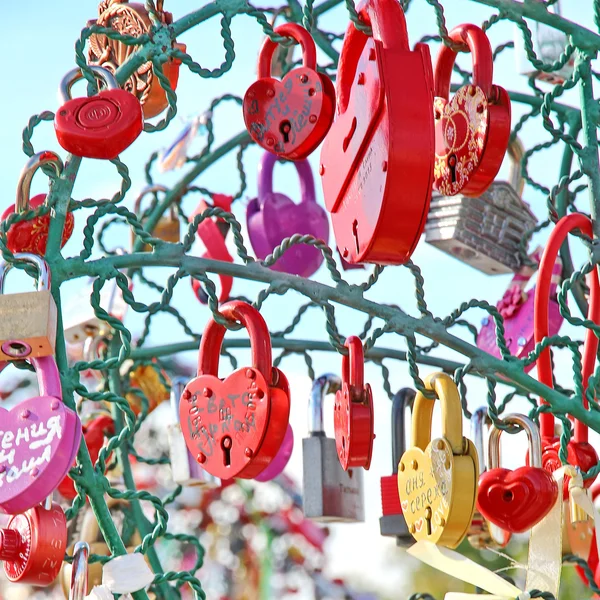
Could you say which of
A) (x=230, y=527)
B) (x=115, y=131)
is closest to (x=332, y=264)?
(x=115, y=131)

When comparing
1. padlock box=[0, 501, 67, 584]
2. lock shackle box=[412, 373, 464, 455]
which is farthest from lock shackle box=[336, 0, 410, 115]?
padlock box=[0, 501, 67, 584]

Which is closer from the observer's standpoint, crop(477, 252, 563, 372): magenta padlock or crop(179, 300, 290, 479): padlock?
crop(179, 300, 290, 479): padlock

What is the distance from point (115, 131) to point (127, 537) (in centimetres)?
146

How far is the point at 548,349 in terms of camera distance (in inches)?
86.2

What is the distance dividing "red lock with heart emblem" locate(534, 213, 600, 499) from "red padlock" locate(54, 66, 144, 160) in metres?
0.67

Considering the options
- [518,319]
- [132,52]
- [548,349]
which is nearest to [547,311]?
[548,349]

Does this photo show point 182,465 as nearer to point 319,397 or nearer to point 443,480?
point 319,397

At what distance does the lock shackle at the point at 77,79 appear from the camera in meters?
1.98

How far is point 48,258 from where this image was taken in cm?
192

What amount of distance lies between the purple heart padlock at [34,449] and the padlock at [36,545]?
0.44 feet

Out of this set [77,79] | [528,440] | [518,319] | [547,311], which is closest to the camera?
[528,440]

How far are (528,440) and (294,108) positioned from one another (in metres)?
0.55

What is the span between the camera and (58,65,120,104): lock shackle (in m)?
1.98

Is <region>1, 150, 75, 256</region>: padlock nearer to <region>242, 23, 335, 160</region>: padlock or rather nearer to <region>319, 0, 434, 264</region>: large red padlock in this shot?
<region>242, 23, 335, 160</region>: padlock
